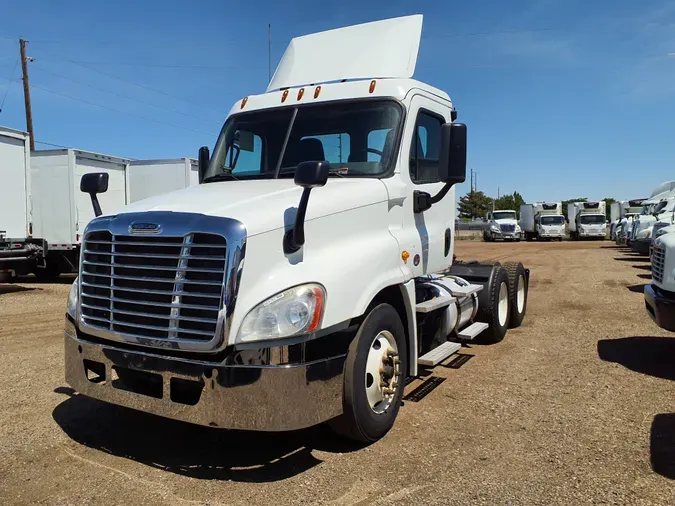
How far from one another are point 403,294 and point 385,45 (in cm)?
252

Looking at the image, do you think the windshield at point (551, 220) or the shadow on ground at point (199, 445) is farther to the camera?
the windshield at point (551, 220)

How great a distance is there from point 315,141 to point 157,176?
13056mm

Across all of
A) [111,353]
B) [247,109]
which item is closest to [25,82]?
[247,109]

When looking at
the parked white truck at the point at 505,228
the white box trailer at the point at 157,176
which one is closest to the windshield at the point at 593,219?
the parked white truck at the point at 505,228

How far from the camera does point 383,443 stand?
4.15 m

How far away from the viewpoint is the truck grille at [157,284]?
11.1ft

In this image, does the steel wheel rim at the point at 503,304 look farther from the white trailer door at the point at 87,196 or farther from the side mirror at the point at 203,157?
the white trailer door at the point at 87,196

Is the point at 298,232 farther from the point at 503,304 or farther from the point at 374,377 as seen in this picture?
the point at 503,304

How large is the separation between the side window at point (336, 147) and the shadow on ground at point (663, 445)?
317 cm

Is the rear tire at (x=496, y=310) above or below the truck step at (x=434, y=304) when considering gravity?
below

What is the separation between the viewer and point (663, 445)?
4.08 meters

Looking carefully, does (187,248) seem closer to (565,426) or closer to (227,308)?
(227,308)

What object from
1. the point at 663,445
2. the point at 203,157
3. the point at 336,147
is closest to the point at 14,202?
the point at 203,157

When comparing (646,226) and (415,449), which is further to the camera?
(646,226)
